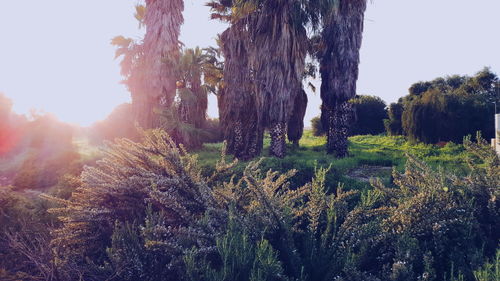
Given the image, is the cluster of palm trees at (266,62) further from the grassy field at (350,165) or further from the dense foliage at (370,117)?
the dense foliage at (370,117)

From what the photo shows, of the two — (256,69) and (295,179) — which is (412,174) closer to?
(295,179)

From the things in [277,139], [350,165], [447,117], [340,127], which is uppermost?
[447,117]

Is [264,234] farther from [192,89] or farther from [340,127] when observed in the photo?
[192,89]

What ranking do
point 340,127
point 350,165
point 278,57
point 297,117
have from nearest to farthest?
point 350,165, point 278,57, point 340,127, point 297,117

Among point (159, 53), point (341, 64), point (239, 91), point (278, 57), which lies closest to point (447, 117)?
point (341, 64)

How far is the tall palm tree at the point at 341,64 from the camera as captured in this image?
563 inches

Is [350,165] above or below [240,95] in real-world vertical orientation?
below

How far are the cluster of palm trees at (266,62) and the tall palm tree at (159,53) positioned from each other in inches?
1.7

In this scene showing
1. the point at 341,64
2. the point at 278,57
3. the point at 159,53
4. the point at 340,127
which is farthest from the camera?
the point at 159,53

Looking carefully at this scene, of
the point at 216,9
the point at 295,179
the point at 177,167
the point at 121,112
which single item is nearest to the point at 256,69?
the point at 216,9

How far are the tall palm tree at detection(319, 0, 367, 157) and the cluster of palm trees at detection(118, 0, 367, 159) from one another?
4 cm

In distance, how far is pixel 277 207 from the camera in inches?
132

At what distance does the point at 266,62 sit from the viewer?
44.0ft

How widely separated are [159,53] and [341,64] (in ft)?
26.9
